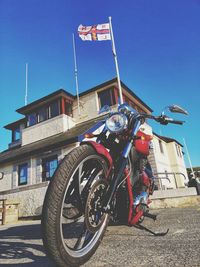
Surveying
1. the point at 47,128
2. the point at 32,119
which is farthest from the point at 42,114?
the point at 47,128

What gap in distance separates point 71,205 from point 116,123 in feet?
3.09

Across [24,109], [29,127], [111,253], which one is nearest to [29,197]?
[29,127]

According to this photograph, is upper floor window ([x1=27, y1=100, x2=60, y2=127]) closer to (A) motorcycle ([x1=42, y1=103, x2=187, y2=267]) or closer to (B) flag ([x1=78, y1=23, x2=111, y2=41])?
(B) flag ([x1=78, y1=23, x2=111, y2=41])

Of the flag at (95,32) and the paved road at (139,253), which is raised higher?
the flag at (95,32)

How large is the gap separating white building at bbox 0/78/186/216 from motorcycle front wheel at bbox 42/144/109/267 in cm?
966

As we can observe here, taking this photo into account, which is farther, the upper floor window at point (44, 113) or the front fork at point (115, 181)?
the upper floor window at point (44, 113)

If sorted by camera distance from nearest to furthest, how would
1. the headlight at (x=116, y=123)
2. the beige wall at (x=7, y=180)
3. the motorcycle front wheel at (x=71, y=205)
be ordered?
the motorcycle front wheel at (x=71, y=205) < the headlight at (x=116, y=123) < the beige wall at (x=7, y=180)

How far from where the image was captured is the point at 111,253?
2.31 meters

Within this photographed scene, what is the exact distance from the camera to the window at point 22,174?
48.8 feet

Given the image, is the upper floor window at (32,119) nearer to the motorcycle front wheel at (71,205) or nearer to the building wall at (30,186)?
the building wall at (30,186)

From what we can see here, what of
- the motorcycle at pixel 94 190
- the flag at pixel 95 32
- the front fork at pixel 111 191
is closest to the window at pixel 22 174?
the flag at pixel 95 32

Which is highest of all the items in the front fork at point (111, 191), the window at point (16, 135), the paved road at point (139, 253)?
the window at point (16, 135)

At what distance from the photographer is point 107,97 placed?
16.4 m

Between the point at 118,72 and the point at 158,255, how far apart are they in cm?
1376
